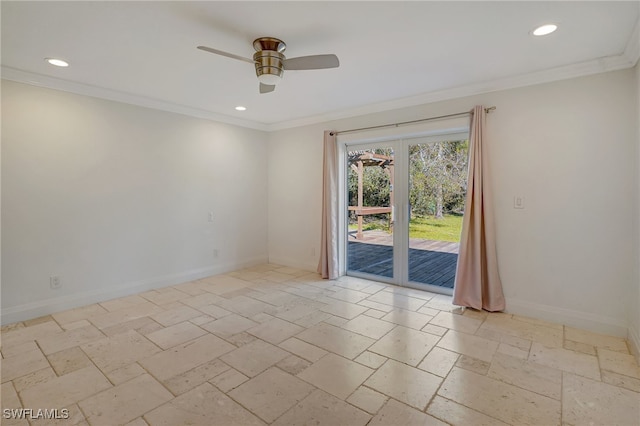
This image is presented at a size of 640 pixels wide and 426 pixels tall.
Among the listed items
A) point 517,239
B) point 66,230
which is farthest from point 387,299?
point 66,230

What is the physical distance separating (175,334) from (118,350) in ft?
1.48

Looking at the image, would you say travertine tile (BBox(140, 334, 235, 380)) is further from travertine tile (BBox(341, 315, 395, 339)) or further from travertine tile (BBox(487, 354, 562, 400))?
travertine tile (BBox(487, 354, 562, 400))

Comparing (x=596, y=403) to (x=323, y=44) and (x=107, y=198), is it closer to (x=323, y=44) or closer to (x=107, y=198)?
(x=323, y=44)

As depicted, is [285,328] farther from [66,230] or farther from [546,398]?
[66,230]

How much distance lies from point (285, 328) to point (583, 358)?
2.53 m

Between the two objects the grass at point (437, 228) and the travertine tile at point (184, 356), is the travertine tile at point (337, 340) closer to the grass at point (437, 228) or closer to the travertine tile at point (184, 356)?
the travertine tile at point (184, 356)

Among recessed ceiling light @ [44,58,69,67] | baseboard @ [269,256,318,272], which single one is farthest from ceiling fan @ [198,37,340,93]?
baseboard @ [269,256,318,272]

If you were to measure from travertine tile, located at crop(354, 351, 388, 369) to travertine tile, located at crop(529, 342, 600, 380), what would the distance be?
121 cm

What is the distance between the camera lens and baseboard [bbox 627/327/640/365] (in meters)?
2.41

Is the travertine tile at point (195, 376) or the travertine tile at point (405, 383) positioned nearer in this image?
the travertine tile at point (405, 383)

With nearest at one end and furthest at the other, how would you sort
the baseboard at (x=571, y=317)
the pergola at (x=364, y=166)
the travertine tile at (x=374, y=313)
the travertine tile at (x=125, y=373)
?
the travertine tile at (x=125, y=373), the baseboard at (x=571, y=317), the travertine tile at (x=374, y=313), the pergola at (x=364, y=166)

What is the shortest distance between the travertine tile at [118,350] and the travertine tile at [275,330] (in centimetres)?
87

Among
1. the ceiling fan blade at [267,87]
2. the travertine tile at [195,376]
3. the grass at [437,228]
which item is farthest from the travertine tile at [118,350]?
the grass at [437,228]

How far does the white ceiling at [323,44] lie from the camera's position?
6.70 ft
